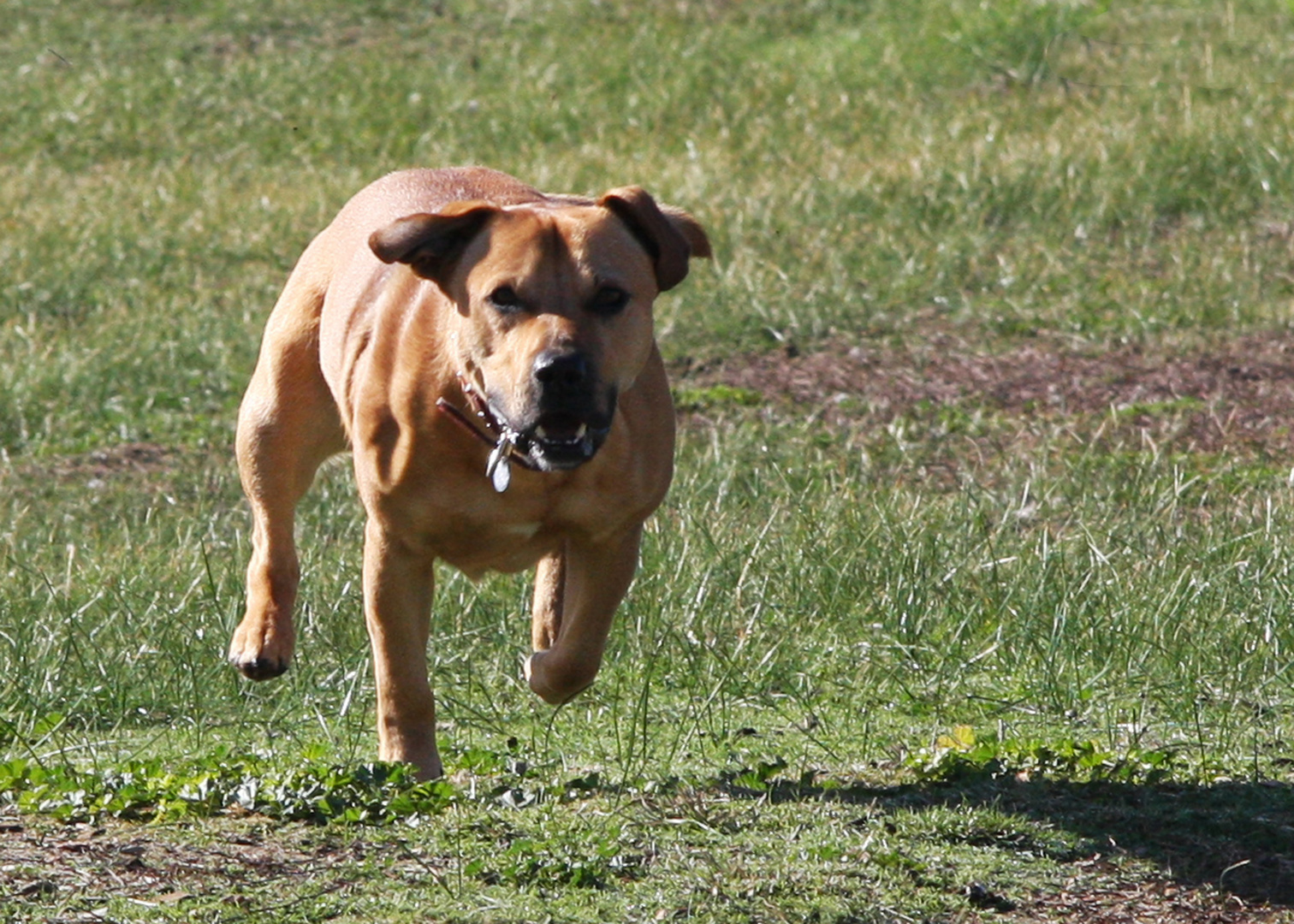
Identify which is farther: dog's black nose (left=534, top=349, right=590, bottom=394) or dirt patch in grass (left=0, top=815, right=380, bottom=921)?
dog's black nose (left=534, top=349, right=590, bottom=394)

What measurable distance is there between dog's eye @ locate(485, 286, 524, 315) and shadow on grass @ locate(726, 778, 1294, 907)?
1.29 metres

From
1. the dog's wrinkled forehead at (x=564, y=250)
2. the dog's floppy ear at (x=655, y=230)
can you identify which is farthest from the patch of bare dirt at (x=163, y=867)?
the dog's floppy ear at (x=655, y=230)

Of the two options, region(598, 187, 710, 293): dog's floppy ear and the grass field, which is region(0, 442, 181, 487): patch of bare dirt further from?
region(598, 187, 710, 293): dog's floppy ear

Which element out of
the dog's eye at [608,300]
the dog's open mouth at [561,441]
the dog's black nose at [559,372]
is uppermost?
the dog's eye at [608,300]

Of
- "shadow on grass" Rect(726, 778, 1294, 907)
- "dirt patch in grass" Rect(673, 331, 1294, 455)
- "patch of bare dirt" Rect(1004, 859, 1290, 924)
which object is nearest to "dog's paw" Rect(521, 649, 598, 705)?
"shadow on grass" Rect(726, 778, 1294, 907)

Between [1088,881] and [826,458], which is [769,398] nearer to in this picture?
[826,458]

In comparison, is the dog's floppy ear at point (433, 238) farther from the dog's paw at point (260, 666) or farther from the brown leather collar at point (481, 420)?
the dog's paw at point (260, 666)

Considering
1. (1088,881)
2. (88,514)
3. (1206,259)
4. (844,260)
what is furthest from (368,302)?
(1206,259)

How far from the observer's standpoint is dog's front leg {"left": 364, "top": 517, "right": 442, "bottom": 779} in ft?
15.9

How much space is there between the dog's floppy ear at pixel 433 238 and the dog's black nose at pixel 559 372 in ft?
1.82

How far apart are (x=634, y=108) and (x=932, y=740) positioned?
10.5 metres

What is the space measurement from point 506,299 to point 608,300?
0.81ft

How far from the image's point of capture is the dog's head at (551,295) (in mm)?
4398

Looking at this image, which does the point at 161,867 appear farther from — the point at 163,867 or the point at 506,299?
the point at 506,299
